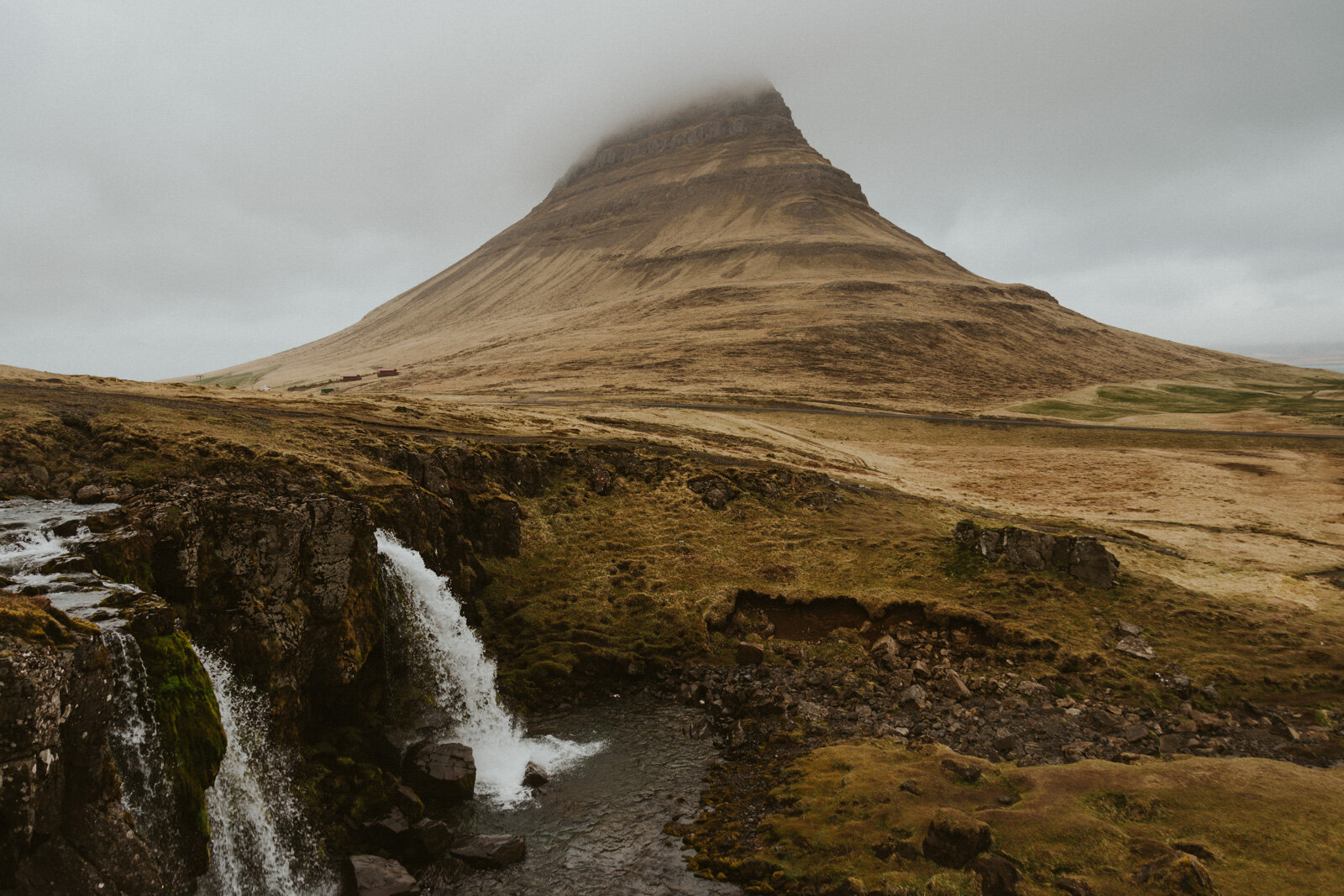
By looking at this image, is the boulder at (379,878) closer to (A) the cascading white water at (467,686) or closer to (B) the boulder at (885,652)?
(A) the cascading white water at (467,686)

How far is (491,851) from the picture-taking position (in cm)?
1794

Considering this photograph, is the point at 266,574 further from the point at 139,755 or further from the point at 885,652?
the point at 885,652

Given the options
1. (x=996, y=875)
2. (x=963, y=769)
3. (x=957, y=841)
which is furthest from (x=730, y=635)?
(x=996, y=875)

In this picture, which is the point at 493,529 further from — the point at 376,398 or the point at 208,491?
the point at 376,398

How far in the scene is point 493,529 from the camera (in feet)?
115

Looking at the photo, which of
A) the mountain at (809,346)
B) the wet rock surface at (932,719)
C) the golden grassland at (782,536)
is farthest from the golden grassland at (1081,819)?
the mountain at (809,346)

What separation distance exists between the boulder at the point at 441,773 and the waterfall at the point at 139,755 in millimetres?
7001

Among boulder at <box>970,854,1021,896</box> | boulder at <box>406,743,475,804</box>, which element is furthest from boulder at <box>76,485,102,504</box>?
boulder at <box>970,854,1021,896</box>

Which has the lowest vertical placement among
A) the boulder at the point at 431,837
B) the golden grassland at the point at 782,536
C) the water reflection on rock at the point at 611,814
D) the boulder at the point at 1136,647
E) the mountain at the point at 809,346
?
the water reflection on rock at the point at 611,814

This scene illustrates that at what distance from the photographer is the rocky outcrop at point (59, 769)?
34.0 ft

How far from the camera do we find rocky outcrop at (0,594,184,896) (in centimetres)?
1038

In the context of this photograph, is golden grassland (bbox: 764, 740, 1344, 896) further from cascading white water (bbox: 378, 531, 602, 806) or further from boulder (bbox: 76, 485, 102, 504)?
boulder (bbox: 76, 485, 102, 504)

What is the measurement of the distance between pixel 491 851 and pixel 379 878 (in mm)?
2876

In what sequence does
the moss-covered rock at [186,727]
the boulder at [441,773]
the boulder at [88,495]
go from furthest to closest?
the boulder at [88,495] → the boulder at [441,773] → the moss-covered rock at [186,727]
